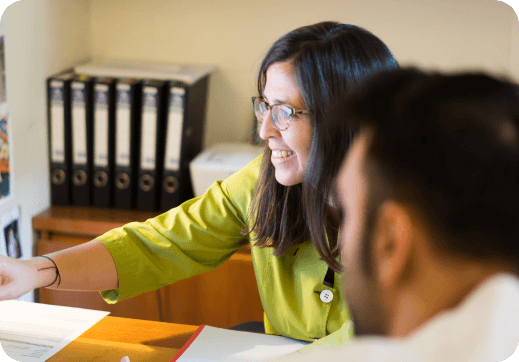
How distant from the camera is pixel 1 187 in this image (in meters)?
1.37

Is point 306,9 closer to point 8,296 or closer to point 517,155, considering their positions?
point 8,296

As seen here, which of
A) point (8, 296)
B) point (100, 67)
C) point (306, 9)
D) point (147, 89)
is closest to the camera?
point (8, 296)

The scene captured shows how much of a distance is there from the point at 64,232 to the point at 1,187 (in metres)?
0.24

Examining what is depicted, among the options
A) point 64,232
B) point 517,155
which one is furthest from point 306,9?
point 517,155

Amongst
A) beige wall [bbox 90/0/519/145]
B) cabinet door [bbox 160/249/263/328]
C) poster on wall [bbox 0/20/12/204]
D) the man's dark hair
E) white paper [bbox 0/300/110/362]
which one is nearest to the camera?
the man's dark hair

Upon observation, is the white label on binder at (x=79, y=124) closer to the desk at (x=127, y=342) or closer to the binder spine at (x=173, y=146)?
the binder spine at (x=173, y=146)

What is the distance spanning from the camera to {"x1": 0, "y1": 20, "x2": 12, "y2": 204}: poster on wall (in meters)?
1.32

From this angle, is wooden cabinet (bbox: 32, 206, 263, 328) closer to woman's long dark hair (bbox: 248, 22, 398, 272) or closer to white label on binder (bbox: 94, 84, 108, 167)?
white label on binder (bbox: 94, 84, 108, 167)

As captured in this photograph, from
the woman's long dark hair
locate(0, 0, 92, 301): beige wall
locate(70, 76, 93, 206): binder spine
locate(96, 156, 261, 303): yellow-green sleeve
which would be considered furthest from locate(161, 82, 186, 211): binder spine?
the woman's long dark hair

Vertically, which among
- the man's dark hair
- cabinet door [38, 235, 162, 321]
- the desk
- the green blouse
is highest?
the man's dark hair

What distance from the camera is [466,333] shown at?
29 cm

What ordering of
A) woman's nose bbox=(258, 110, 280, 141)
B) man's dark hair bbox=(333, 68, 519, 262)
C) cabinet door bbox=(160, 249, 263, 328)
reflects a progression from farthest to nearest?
cabinet door bbox=(160, 249, 263, 328), woman's nose bbox=(258, 110, 280, 141), man's dark hair bbox=(333, 68, 519, 262)

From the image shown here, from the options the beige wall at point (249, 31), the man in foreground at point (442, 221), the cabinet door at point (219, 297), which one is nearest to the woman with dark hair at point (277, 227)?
the cabinet door at point (219, 297)

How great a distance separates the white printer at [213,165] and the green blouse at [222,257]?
1.33 feet
